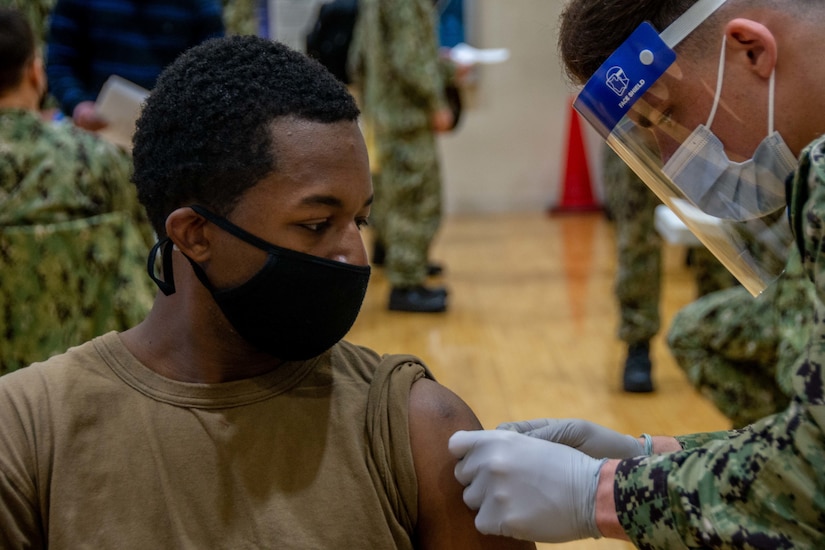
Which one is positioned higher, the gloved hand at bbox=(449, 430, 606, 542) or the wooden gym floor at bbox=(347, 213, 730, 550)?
the gloved hand at bbox=(449, 430, 606, 542)

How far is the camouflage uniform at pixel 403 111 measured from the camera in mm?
4336

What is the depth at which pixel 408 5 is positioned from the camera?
4.30 m

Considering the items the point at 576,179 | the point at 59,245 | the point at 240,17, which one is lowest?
the point at 576,179

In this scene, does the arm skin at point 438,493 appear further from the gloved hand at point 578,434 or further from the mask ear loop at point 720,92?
the mask ear loop at point 720,92

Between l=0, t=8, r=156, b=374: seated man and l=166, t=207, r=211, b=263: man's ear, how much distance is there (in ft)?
3.64

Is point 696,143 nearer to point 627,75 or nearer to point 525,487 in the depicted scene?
point 627,75

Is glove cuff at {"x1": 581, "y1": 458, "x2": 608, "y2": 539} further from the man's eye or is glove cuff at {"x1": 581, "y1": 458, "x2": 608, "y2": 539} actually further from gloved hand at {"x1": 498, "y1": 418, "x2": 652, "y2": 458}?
the man's eye

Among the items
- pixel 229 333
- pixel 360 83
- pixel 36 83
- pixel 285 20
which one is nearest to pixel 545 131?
pixel 285 20

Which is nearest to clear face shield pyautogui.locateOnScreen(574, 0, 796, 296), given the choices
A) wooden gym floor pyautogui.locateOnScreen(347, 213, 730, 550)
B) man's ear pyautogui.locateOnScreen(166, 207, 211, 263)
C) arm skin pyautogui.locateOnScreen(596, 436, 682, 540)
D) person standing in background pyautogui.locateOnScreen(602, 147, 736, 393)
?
arm skin pyautogui.locateOnScreen(596, 436, 682, 540)

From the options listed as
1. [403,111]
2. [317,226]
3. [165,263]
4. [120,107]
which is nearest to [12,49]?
[120,107]

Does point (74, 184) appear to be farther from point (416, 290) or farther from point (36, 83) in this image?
point (416, 290)

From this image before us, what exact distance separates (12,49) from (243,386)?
1.60m

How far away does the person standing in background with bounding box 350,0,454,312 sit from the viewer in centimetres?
434

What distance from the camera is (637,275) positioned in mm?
3561
